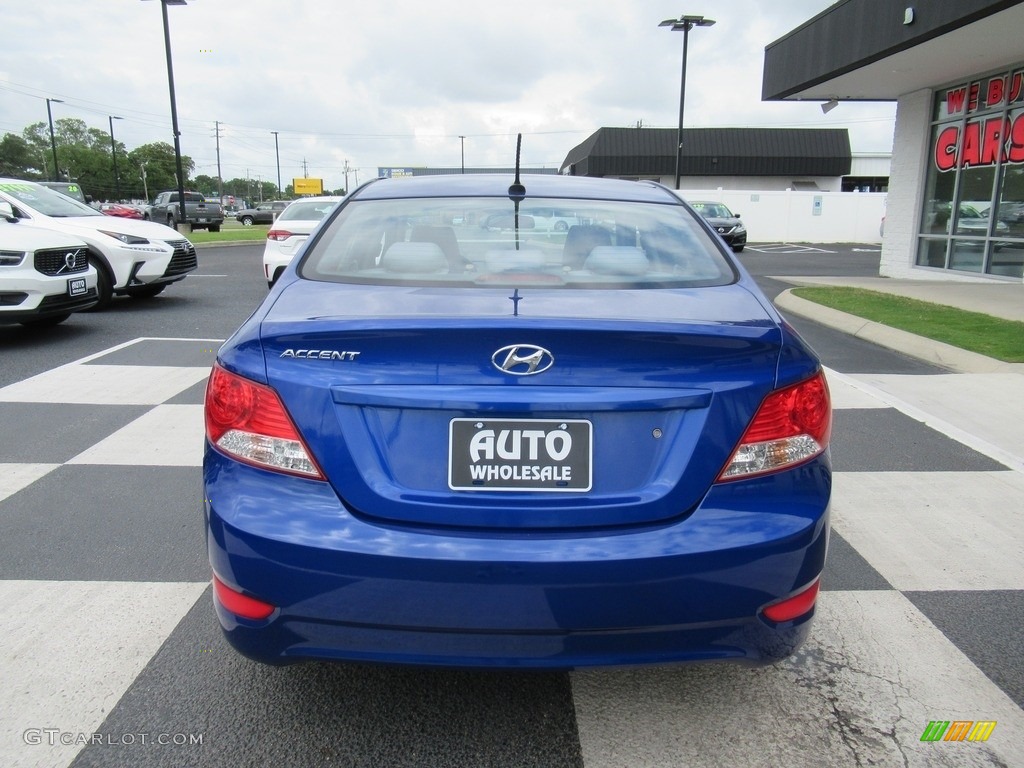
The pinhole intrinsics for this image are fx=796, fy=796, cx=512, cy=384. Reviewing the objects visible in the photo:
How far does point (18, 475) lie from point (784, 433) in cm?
399

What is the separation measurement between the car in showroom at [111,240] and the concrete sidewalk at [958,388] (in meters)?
8.25

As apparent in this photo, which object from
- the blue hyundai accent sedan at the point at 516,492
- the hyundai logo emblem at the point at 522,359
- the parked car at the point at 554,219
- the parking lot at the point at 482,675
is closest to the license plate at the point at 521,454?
the blue hyundai accent sedan at the point at 516,492

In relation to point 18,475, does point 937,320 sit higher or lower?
higher

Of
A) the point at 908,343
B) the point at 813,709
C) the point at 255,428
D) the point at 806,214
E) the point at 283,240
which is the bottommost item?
the point at 813,709

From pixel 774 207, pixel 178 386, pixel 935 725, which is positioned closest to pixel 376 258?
pixel 935 725

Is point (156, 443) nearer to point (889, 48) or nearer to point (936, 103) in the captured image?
point (889, 48)

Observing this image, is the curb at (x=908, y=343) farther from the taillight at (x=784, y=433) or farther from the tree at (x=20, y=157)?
the tree at (x=20, y=157)

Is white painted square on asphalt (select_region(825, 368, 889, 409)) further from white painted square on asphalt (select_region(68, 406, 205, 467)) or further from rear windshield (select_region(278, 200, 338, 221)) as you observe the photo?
rear windshield (select_region(278, 200, 338, 221))

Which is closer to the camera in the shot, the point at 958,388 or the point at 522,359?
the point at 522,359

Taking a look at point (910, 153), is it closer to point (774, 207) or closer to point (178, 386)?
point (178, 386)

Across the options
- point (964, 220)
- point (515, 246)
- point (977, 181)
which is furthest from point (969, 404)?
point (964, 220)

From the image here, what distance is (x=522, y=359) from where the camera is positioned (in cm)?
192

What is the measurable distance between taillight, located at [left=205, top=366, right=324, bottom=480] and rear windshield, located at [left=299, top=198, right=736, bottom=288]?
0.60 metres

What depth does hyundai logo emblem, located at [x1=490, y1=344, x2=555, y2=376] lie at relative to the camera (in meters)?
1.91
